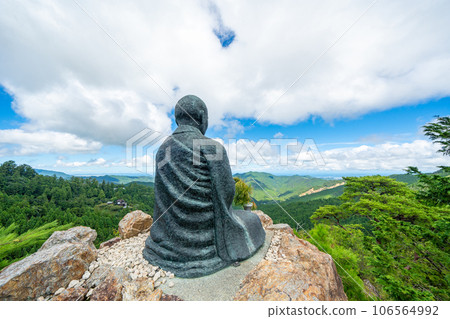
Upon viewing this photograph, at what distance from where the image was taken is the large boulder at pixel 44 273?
3.09 m

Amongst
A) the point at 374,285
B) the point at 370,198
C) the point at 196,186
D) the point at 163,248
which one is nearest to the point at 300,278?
the point at 196,186

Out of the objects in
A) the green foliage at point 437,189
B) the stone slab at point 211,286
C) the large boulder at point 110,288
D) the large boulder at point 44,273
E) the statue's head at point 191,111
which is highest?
the statue's head at point 191,111

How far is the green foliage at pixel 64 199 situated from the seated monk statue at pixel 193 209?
29.1 m

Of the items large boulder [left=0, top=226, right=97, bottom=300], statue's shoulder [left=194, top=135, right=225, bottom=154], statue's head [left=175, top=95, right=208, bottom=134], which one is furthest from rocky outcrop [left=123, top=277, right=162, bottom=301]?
statue's head [left=175, top=95, right=208, bottom=134]

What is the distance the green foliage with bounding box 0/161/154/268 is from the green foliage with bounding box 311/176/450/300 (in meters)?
32.1

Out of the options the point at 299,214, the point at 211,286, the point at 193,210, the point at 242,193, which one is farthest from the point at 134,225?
the point at 299,214

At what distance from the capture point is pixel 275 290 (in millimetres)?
3021

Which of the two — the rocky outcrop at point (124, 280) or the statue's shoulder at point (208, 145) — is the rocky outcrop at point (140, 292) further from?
the statue's shoulder at point (208, 145)

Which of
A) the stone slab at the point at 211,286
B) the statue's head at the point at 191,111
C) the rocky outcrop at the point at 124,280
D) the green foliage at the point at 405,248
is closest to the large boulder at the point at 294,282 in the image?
the rocky outcrop at the point at 124,280

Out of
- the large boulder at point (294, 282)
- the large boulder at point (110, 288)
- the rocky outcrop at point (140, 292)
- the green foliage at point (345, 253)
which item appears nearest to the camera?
the large boulder at point (294, 282)

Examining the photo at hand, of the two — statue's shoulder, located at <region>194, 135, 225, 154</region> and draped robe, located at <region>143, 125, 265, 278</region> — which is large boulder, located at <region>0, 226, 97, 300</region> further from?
statue's shoulder, located at <region>194, 135, 225, 154</region>

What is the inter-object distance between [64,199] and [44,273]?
2276 inches

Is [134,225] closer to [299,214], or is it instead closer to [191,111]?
[191,111]

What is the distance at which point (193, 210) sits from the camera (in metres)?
4.44
